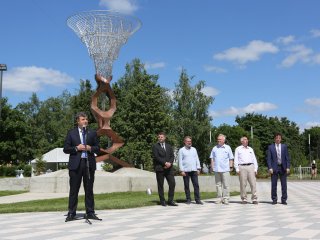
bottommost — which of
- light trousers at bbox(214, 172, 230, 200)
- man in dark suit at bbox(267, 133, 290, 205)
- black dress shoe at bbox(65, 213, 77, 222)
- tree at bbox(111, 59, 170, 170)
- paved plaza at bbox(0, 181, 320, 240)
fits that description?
paved plaza at bbox(0, 181, 320, 240)

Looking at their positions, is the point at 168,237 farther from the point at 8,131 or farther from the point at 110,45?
the point at 8,131

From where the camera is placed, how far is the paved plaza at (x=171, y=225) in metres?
6.16

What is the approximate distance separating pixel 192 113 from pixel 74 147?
34674 millimetres

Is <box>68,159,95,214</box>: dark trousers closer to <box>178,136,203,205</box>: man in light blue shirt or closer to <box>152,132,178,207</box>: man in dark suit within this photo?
<box>152,132,178,207</box>: man in dark suit

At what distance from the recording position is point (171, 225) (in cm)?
721

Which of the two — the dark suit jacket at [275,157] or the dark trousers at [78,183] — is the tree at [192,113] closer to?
the dark suit jacket at [275,157]

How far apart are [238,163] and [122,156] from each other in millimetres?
29887

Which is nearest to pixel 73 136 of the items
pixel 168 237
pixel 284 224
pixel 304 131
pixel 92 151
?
pixel 92 151

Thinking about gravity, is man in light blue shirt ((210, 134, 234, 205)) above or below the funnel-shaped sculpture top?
below

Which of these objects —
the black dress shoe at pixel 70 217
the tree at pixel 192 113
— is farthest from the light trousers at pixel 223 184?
the tree at pixel 192 113

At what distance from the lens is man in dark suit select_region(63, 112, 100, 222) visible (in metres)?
7.89

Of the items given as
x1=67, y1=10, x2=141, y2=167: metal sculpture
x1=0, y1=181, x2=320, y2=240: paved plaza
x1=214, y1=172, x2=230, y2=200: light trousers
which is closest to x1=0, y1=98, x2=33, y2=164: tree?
x1=67, y1=10, x2=141, y2=167: metal sculpture

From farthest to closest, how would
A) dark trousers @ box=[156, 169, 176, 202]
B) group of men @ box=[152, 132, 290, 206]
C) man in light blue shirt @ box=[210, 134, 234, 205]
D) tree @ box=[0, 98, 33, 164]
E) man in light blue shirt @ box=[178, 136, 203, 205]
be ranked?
tree @ box=[0, 98, 33, 164] → man in light blue shirt @ box=[178, 136, 203, 205] → man in light blue shirt @ box=[210, 134, 234, 205] → group of men @ box=[152, 132, 290, 206] → dark trousers @ box=[156, 169, 176, 202]

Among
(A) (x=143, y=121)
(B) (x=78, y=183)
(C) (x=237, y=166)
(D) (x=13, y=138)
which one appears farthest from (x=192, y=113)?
(B) (x=78, y=183)
